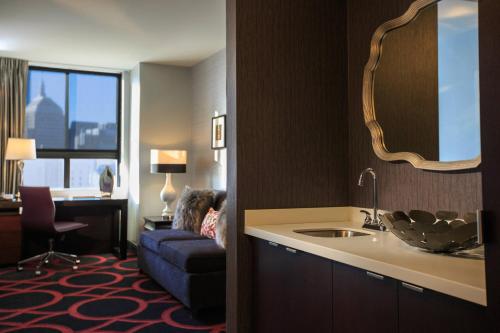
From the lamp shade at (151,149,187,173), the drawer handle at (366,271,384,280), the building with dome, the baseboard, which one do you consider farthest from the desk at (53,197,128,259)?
the drawer handle at (366,271,384,280)

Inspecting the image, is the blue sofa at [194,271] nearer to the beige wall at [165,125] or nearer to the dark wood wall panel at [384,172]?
the dark wood wall panel at [384,172]

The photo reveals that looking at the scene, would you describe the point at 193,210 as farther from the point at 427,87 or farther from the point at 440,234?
the point at 440,234

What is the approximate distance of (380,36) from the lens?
2.29 meters

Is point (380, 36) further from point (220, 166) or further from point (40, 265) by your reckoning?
point (40, 265)

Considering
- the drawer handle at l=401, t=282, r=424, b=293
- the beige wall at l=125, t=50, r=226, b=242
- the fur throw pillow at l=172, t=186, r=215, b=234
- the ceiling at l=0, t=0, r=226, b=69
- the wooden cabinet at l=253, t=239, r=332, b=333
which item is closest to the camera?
the drawer handle at l=401, t=282, r=424, b=293

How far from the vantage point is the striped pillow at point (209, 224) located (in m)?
4.04

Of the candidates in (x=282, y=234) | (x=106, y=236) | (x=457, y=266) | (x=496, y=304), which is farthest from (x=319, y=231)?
(x=106, y=236)

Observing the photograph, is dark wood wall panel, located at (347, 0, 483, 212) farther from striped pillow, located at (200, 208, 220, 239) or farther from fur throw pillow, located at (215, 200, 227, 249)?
striped pillow, located at (200, 208, 220, 239)

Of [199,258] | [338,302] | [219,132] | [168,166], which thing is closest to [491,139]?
[338,302]

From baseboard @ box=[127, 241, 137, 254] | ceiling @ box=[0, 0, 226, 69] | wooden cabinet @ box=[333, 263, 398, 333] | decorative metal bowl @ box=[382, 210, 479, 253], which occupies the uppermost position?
ceiling @ box=[0, 0, 226, 69]

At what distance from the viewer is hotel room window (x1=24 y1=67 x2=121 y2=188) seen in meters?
5.86

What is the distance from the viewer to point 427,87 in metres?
2.02

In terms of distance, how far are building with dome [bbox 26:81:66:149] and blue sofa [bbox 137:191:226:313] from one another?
286 cm

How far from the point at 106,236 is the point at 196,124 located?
6.20ft
